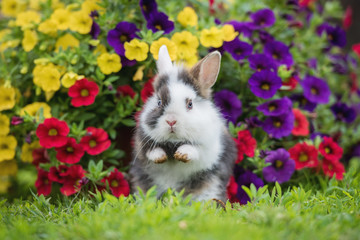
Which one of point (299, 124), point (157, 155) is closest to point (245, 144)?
point (299, 124)

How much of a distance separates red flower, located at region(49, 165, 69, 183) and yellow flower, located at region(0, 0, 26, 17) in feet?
6.55

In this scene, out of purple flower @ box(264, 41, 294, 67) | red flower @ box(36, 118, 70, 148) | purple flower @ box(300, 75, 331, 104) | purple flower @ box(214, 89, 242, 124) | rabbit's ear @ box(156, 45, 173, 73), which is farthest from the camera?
purple flower @ box(300, 75, 331, 104)

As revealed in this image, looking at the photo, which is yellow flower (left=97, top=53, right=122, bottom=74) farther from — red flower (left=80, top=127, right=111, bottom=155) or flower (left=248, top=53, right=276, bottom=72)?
flower (left=248, top=53, right=276, bottom=72)

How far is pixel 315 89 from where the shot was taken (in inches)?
158

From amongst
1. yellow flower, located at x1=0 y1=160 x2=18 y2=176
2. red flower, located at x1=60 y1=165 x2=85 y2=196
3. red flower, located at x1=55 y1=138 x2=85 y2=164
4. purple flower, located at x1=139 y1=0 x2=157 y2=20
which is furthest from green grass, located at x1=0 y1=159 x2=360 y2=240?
purple flower, located at x1=139 y1=0 x2=157 y2=20

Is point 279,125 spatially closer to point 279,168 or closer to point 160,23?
point 279,168

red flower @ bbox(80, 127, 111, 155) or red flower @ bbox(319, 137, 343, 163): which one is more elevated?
red flower @ bbox(80, 127, 111, 155)

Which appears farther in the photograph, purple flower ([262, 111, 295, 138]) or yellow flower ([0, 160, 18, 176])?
yellow flower ([0, 160, 18, 176])

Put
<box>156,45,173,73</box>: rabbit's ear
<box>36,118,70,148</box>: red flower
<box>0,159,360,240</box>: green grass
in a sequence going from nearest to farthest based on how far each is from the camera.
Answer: <box>0,159,360,240</box>: green grass < <box>156,45,173,73</box>: rabbit's ear < <box>36,118,70,148</box>: red flower

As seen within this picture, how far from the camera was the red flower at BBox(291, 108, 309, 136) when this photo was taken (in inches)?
151

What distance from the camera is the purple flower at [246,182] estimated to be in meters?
3.38

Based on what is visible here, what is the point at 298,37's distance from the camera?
15.5 ft

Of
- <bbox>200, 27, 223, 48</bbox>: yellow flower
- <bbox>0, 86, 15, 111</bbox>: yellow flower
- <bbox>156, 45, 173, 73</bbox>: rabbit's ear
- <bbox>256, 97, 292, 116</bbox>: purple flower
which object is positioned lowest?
<bbox>256, 97, 292, 116</bbox>: purple flower

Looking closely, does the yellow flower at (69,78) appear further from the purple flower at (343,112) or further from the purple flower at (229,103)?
the purple flower at (343,112)
